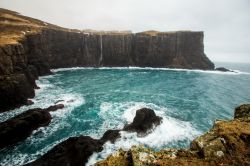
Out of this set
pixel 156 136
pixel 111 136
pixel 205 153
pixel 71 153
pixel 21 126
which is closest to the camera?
pixel 205 153

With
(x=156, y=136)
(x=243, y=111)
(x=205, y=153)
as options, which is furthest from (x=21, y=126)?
(x=243, y=111)

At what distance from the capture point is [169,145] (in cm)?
2494

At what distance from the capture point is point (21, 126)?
84.8 feet

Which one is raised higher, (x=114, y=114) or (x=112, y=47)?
(x=112, y=47)

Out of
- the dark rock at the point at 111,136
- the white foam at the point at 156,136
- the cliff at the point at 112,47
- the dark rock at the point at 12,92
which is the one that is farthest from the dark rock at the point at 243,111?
the cliff at the point at 112,47

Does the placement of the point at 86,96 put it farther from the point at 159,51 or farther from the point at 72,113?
the point at 159,51

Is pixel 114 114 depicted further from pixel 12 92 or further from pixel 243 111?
pixel 243 111

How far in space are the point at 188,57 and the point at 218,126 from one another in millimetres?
108920

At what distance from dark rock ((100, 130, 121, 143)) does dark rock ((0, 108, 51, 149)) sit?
9334 mm

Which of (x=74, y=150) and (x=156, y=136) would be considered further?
(x=156, y=136)

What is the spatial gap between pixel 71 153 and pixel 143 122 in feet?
→ 38.5

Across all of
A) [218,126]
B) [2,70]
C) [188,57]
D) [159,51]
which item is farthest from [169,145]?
[188,57]

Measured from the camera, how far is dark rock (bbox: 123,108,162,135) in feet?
91.4

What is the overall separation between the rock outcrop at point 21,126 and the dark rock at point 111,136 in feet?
30.6
